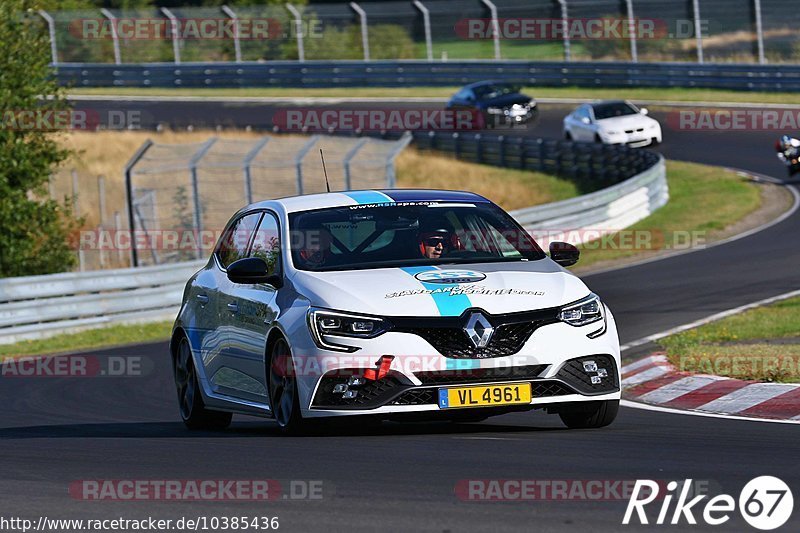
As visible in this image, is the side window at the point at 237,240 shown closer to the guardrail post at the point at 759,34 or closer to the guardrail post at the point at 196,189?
the guardrail post at the point at 196,189

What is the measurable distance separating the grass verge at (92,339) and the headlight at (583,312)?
11.9 m

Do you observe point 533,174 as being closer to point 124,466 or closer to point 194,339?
point 194,339

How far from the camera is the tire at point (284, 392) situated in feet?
27.6

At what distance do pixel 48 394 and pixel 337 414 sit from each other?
21.2 ft

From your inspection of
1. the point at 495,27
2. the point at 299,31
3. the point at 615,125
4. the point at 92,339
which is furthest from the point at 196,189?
the point at 299,31

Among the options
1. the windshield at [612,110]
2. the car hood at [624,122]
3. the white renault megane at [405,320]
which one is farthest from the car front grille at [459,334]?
the windshield at [612,110]

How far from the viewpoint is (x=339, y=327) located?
8.22 meters

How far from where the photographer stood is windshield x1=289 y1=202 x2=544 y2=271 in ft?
29.6

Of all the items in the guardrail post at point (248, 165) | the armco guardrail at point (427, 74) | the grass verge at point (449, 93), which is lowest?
the grass verge at point (449, 93)

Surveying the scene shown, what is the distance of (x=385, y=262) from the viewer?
8.91 metres

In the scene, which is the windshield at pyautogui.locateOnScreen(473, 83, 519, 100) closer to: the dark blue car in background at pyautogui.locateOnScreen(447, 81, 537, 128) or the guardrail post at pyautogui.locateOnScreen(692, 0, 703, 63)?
the dark blue car in background at pyautogui.locateOnScreen(447, 81, 537, 128)

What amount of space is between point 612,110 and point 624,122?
2.20 feet

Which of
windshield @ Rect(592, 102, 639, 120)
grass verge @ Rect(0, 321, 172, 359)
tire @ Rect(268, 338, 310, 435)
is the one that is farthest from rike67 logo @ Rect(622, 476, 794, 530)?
windshield @ Rect(592, 102, 639, 120)

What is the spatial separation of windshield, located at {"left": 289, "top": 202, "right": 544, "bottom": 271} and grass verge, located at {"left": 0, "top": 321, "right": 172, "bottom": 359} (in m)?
10.8
